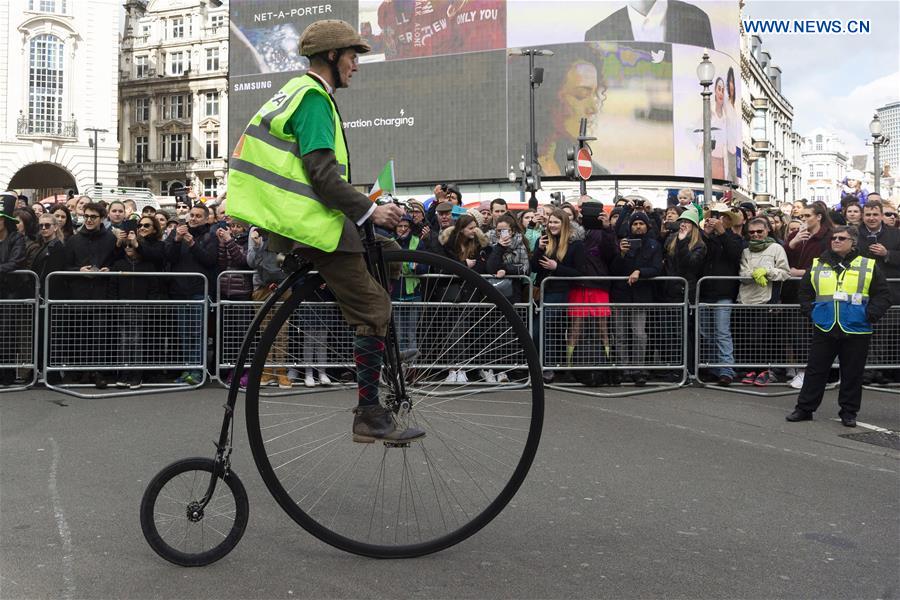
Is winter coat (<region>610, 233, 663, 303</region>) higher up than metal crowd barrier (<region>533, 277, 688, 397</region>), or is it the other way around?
winter coat (<region>610, 233, 663, 303</region>)

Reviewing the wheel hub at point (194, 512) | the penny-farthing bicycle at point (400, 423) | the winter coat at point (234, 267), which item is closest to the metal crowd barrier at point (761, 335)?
the winter coat at point (234, 267)

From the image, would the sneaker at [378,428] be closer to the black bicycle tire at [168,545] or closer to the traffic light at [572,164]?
the black bicycle tire at [168,545]

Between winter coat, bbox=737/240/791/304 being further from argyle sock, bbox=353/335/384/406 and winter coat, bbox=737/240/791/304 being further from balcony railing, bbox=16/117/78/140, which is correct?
balcony railing, bbox=16/117/78/140

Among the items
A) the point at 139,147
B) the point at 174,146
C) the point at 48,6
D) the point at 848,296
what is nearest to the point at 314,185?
the point at 848,296

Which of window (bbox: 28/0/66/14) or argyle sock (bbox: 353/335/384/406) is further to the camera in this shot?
window (bbox: 28/0/66/14)

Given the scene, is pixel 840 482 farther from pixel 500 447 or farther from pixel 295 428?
pixel 295 428

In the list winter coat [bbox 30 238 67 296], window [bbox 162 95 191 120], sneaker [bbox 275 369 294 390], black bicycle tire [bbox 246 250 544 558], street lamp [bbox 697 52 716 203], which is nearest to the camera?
black bicycle tire [bbox 246 250 544 558]

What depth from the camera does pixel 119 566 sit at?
4078mm

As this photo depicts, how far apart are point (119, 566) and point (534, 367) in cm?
202

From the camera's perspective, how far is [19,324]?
10.1 metres

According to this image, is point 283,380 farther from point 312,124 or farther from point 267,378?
point 312,124

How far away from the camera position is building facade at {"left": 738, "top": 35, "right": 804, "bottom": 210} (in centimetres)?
9957

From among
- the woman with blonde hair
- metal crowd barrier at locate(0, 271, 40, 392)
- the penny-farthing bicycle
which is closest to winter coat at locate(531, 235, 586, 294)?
the woman with blonde hair

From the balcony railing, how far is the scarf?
65782 millimetres
